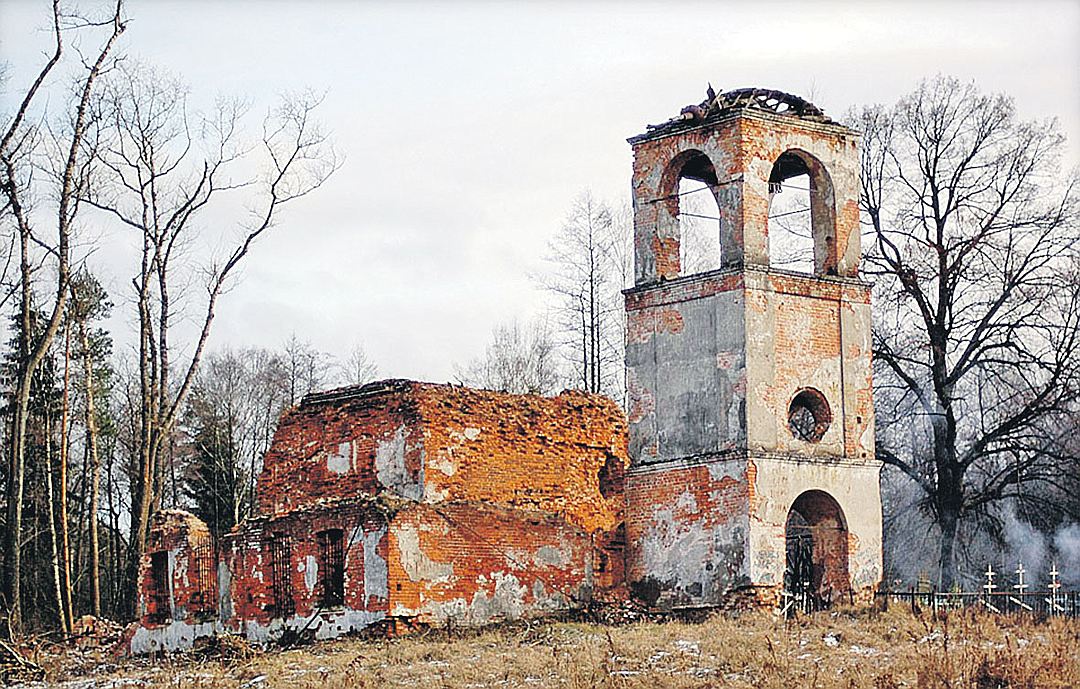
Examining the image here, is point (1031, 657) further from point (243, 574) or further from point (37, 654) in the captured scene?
point (37, 654)

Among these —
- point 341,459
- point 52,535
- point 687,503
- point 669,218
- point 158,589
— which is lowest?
point 158,589

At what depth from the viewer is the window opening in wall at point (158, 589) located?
26219 millimetres

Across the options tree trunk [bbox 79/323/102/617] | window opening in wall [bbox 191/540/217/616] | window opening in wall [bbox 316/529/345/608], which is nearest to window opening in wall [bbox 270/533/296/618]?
window opening in wall [bbox 316/529/345/608]

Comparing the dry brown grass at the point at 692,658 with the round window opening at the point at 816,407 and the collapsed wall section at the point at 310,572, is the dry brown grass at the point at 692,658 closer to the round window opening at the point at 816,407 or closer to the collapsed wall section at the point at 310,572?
the collapsed wall section at the point at 310,572

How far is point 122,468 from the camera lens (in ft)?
141

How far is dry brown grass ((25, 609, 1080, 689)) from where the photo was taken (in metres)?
17.6

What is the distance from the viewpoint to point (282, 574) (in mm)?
24219

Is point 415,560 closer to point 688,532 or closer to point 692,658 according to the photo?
point 688,532

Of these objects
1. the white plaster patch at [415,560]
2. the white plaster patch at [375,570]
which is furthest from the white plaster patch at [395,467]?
the white plaster patch at [375,570]

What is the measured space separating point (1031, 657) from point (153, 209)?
19241mm

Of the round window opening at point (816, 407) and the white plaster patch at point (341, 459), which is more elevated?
the round window opening at point (816, 407)

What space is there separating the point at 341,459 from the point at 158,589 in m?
4.22

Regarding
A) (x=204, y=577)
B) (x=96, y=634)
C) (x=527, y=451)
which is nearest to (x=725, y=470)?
(x=527, y=451)

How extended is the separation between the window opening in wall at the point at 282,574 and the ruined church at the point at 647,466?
4 cm
